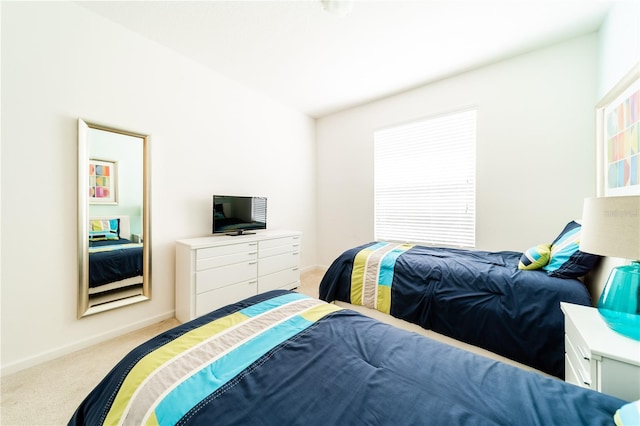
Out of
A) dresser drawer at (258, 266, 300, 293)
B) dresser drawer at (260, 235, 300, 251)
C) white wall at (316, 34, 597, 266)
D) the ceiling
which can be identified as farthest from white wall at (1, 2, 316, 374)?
white wall at (316, 34, 597, 266)

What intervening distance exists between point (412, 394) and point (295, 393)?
0.34 m

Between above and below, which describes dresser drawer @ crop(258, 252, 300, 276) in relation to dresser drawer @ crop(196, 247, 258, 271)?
below

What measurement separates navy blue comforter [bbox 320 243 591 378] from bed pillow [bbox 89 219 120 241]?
2.20 metres

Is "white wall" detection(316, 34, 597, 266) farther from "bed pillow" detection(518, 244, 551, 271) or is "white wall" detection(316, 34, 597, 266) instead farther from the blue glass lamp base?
the blue glass lamp base

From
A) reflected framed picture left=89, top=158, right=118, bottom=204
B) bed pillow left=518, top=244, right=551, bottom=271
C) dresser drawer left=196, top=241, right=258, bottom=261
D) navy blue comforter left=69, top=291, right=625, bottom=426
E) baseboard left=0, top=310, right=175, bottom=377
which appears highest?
reflected framed picture left=89, top=158, right=118, bottom=204

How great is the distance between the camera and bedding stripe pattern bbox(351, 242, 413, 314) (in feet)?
7.00

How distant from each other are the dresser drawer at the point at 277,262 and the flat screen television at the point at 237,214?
478 millimetres

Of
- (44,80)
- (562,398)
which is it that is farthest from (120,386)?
(44,80)

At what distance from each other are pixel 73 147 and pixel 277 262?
2.19 meters

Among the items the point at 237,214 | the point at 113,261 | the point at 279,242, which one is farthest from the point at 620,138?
the point at 113,261

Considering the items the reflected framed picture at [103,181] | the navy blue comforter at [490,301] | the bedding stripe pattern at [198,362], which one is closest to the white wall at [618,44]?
the navy blue comforter at [490,301]

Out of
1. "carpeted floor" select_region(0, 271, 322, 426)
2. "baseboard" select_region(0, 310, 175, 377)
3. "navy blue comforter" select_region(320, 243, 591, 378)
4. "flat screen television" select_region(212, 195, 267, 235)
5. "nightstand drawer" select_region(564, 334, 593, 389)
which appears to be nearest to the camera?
"nightstand drawer" select_region(564, 334, 593, 389)

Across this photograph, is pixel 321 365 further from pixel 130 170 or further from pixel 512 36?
pixel 512 36

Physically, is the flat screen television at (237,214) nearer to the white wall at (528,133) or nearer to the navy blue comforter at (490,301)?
the navy blue comforter at (490,301)
